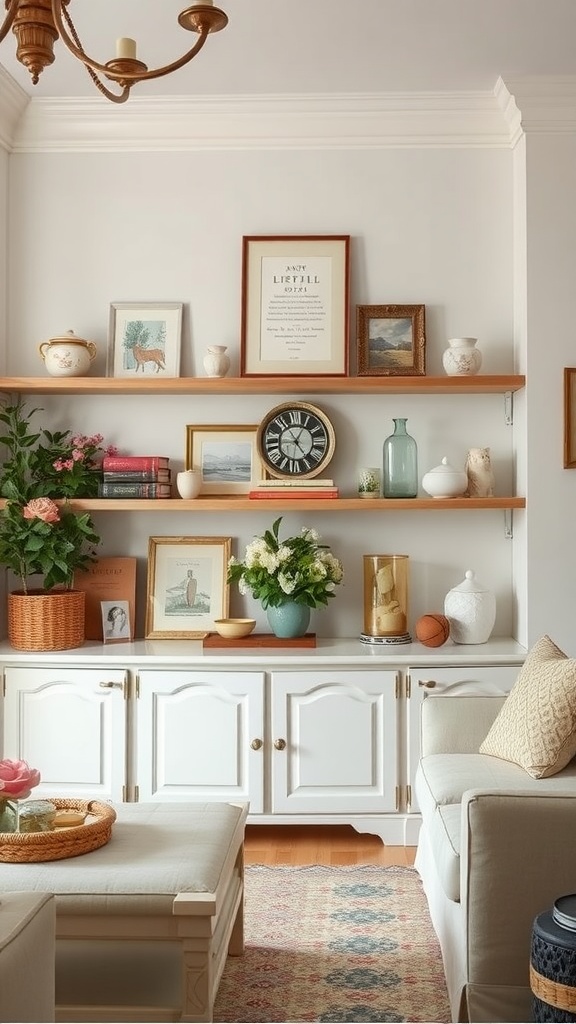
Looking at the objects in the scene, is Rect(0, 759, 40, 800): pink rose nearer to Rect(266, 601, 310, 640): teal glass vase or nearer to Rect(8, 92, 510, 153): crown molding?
Rect(266, 601, 310, 640): teal glass vase

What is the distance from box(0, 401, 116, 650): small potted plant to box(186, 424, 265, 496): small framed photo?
0.34 metres

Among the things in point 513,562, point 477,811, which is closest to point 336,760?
point 513,562

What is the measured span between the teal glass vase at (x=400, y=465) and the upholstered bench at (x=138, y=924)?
2028mm

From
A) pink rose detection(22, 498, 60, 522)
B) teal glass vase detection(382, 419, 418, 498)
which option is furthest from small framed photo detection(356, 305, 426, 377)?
pink rose detection(22, 498, 60, 522)

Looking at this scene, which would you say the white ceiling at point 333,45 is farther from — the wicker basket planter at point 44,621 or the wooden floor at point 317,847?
the wooden floor at point 317,847

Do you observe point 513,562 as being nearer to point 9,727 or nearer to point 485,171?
point 485,171

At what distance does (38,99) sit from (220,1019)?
3.46m

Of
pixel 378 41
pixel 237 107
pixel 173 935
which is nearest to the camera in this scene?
pixel 173 935

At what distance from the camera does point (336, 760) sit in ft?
12.8

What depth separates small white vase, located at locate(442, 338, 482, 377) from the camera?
412 centimetres

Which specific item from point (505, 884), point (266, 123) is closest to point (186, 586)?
point (266, 123)

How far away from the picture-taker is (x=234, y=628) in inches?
162

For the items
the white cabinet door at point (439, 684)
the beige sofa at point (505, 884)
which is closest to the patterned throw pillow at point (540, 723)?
the beige sofa at point (505, 884)

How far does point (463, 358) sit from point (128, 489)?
141cm
